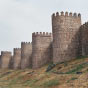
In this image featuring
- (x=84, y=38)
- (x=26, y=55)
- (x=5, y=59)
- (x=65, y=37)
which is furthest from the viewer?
(x=5, y=59)

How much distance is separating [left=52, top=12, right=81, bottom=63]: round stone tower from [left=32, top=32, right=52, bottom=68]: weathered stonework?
12139 mm

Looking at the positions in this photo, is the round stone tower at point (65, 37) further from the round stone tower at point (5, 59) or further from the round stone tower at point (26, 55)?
the round stone tower at point (5, 59)

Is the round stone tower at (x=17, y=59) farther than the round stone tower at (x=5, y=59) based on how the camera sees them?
No

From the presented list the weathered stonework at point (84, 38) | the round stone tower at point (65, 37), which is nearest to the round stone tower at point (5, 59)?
the round stone tower at point (65, 37)

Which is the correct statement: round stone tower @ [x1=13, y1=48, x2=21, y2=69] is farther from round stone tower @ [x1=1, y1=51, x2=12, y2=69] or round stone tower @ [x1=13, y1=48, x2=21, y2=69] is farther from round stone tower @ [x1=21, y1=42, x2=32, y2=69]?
round stone tower @ [x1=21, y1=42, x2=32, y2=69]

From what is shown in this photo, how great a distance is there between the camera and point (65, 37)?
1240 inches

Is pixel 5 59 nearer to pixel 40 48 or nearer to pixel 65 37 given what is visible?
pixel 40 48

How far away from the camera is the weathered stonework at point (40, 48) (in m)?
43.7

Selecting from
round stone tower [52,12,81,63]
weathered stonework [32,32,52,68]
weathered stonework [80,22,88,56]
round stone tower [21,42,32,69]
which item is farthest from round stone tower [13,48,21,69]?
weathered stonework [80,22,88,56]

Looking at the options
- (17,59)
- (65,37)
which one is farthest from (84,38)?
(17,59)

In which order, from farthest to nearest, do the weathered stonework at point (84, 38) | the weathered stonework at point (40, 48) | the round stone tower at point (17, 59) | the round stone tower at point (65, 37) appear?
the round stone tower at point (17, 59)
the weathered stonework at point (40, 48)
the weathered stonework at point (84, 38)
the round stone tower at point (65, 37)

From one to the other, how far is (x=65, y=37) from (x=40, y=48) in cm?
1331

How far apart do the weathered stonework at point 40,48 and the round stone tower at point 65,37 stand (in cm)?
1214

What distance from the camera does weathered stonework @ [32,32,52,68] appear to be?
43.7 meters
